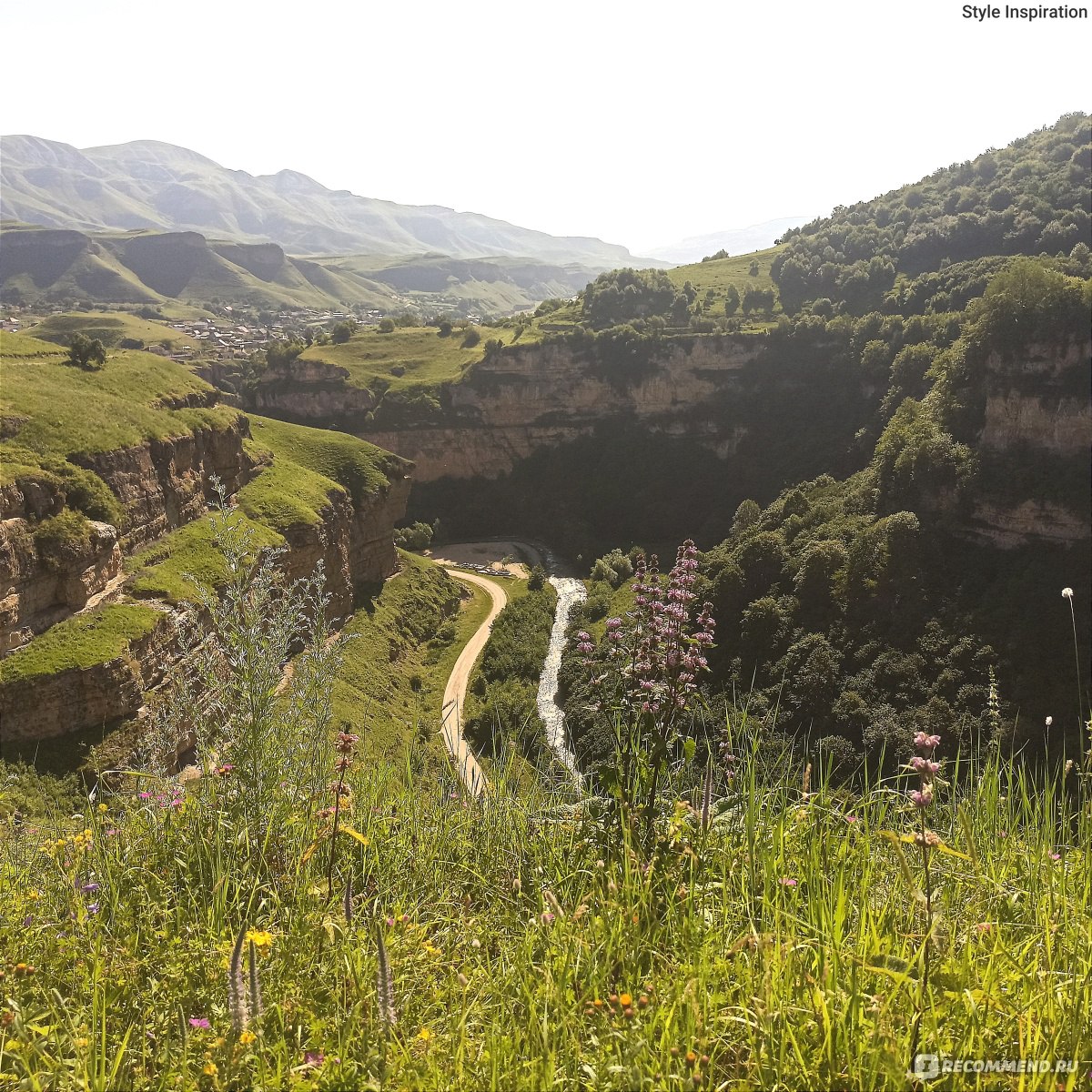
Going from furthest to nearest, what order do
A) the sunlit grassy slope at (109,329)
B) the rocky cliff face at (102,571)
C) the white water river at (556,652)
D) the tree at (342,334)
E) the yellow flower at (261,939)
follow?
the sunlit grassy slope at (109,329)
the tree at (342,334)
the white water river at (556,652)
the rocky cliff face at (102,571)
the yellow flower at (261,939)

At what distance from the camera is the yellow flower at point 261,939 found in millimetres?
4301

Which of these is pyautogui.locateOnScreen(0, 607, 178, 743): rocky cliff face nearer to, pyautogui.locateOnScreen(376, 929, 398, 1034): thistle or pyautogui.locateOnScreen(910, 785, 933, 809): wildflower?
pyautogui.locateOnScreen(376, 929, 398, 1034): thistle

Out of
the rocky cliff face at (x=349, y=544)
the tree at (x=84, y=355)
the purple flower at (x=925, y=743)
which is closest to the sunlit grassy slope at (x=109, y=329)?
the rocky cliff face at (x=349, y=544)

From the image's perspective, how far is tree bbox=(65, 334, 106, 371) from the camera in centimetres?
4484

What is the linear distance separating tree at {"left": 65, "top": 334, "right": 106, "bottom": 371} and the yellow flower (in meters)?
49.8

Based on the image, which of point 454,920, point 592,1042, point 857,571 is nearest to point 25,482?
point 454,920

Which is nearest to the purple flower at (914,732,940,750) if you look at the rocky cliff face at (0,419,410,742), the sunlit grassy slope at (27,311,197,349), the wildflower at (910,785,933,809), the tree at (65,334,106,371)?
the wildflower at (910,785,933,809)

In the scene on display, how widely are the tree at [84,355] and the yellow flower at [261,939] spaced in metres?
49.8

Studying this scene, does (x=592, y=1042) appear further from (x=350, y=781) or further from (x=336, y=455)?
(x=336, y=455)

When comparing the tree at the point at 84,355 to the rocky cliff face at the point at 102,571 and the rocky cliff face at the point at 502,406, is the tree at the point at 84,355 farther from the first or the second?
the rocky cliff face at the point at 502,406

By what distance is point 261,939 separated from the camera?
4.34 m

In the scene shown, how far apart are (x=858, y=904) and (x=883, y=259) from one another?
101507 mm

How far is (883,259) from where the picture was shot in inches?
3529

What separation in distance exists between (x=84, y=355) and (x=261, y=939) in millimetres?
51371
